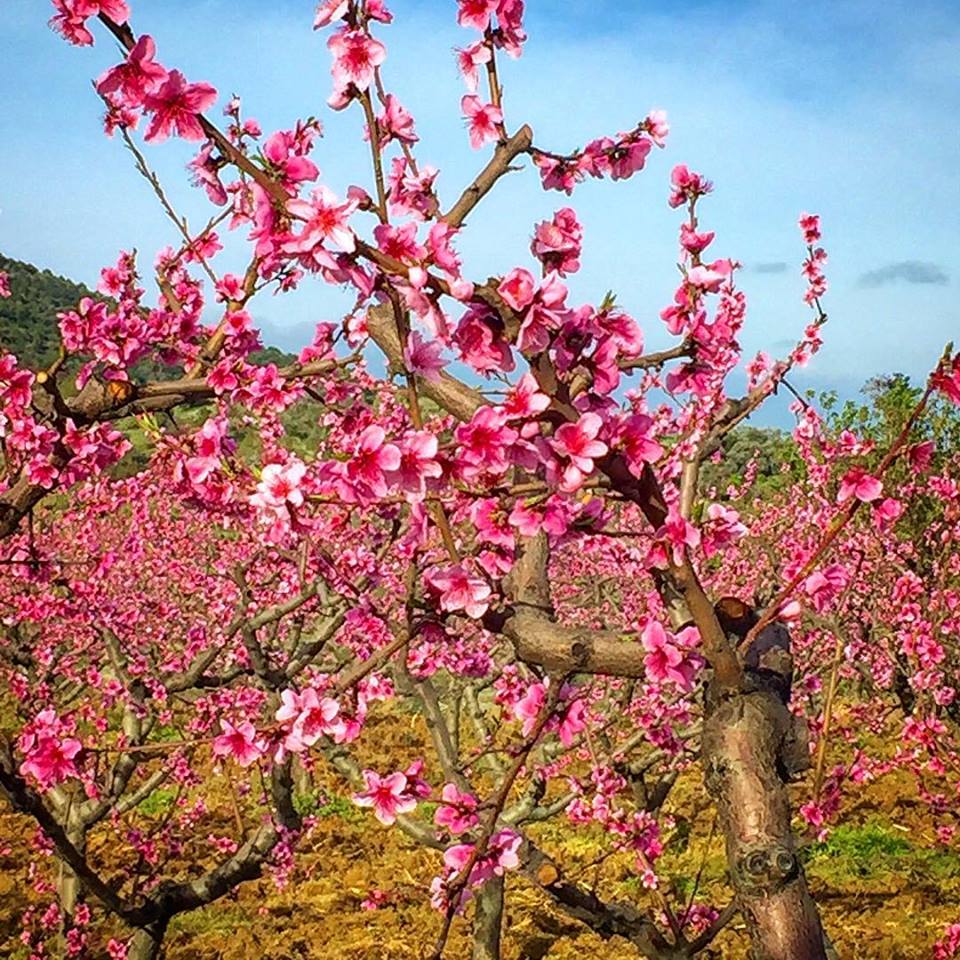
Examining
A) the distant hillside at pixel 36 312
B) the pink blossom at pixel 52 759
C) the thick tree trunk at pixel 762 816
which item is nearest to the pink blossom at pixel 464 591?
the thick tree trunk at pixel 762 816

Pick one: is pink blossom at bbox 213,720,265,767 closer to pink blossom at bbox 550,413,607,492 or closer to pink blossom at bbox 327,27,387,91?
pink blossom at bbox 550,413,607,492

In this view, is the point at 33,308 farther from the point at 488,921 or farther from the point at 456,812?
the point at 456,812

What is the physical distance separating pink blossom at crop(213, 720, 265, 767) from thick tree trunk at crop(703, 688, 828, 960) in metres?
1.09

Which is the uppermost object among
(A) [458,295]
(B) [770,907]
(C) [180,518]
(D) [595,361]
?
(C) [180,518]

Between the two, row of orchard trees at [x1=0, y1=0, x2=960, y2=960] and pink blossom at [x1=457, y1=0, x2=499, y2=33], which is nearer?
row of orchard trees at [x1=0, y1=0, x2=960, y2=960]

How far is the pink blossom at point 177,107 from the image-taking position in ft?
6.54

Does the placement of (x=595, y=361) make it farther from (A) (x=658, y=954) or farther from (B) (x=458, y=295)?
(A) (x=658, y=954)

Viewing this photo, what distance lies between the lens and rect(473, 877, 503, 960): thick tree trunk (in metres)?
6.36

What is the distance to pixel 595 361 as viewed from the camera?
1.87 meters

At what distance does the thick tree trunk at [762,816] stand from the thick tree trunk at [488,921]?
188 inches

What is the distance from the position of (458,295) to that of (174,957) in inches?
308

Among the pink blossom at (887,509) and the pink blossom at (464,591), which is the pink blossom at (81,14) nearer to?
the pink blossom at (464,591)

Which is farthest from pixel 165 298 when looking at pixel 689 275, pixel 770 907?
pixel 770 907

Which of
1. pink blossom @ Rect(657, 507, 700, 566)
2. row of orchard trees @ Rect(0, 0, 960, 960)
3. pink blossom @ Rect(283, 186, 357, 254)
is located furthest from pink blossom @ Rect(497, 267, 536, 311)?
pink blossom @ Rect(657, 507, 700, 566)
